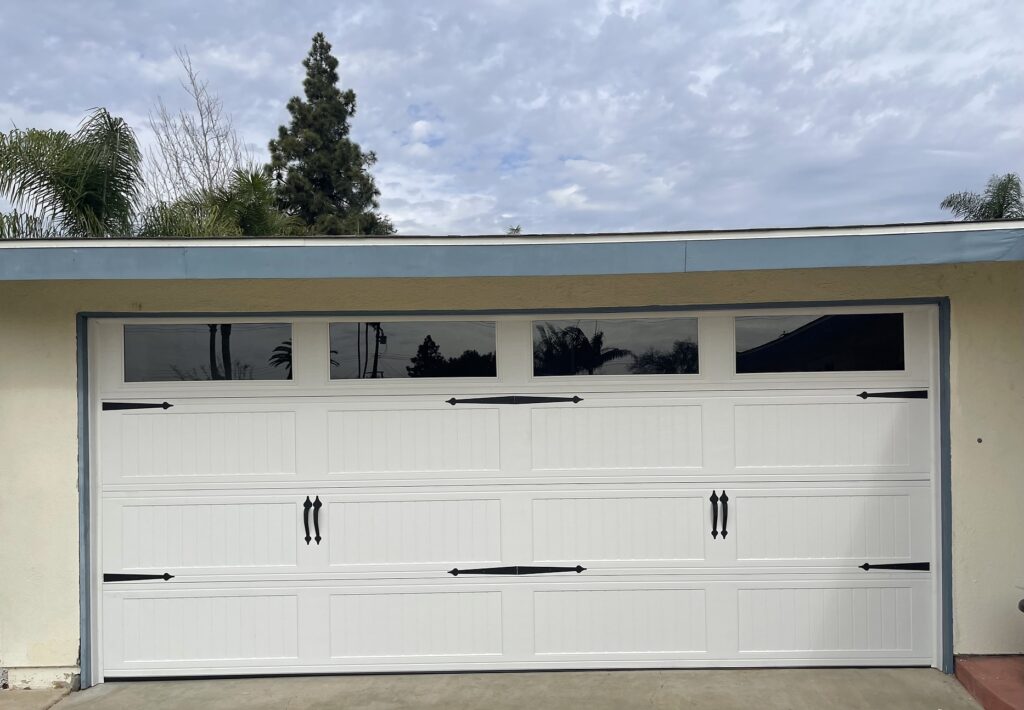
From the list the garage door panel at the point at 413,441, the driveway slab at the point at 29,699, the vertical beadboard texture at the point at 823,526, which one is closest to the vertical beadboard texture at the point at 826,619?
the vertical beadboard texture at the point at 823,526

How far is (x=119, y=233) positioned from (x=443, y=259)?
17.9 feet

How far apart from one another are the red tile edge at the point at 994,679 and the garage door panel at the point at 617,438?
1.88 metres

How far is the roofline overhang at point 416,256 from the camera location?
12.1ft

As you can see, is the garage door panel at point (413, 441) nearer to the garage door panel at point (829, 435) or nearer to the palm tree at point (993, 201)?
the garage door panel at point (829, 435)

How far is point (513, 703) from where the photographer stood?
3.86 m

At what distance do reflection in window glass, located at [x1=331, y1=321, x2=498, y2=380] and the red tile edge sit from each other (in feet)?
10.5

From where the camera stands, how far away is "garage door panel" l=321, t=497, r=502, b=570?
4246mm

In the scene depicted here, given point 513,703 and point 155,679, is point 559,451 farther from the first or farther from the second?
point 155,679

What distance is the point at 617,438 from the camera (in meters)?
4.25

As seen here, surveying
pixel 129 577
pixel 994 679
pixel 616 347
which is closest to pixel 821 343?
pixel 616 347

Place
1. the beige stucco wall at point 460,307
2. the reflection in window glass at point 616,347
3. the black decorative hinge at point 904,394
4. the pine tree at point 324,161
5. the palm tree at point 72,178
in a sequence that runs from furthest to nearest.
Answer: the pine tree at point 324,161
the palm tree at point 72,178
the reflection in window glass at point 616,347
the black decorative hinge at point 904,394
the beige stucco wall at point 460,307

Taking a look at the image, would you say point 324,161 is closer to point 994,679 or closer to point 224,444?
point 224,444

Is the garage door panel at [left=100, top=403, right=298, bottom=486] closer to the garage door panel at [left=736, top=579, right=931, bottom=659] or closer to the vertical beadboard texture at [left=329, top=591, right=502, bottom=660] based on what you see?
the vertical beadboard texture at [left=329, top=591, right=502, bottom=660]

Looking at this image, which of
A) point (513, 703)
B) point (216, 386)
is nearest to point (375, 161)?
point (216, 386)
